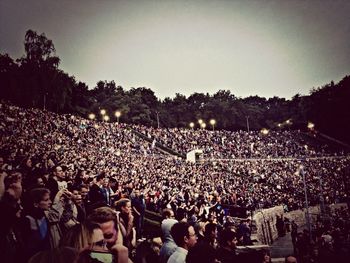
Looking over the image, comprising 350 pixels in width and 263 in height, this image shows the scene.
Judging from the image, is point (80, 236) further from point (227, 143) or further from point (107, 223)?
point (227, 143)

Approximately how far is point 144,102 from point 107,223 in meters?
67.3

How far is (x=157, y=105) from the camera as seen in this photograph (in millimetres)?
69875

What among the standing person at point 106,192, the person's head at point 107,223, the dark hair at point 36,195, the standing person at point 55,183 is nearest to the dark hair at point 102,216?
the person's head at point 107,223

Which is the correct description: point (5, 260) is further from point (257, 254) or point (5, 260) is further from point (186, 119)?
point (186, 119)

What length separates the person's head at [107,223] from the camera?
8.47ft

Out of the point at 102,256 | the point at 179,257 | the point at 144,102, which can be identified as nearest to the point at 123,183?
the point at 179,257

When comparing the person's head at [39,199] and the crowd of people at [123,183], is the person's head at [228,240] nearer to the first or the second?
the crowd of people at [123,183]

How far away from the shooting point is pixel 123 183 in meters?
15.0

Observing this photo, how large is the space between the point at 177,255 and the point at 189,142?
1498 inches

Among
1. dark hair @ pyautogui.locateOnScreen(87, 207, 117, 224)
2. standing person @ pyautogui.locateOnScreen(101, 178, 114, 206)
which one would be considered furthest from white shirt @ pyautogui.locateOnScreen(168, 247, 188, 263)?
standing person @ pyautogui.locateOnScreen(101, 178, 114, 206)

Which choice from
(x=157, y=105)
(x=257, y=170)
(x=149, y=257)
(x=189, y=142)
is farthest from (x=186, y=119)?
(x=149, y=257)

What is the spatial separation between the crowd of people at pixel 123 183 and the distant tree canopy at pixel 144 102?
15.1m

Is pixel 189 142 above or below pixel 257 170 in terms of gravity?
above

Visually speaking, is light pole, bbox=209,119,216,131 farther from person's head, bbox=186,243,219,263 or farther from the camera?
the camera
